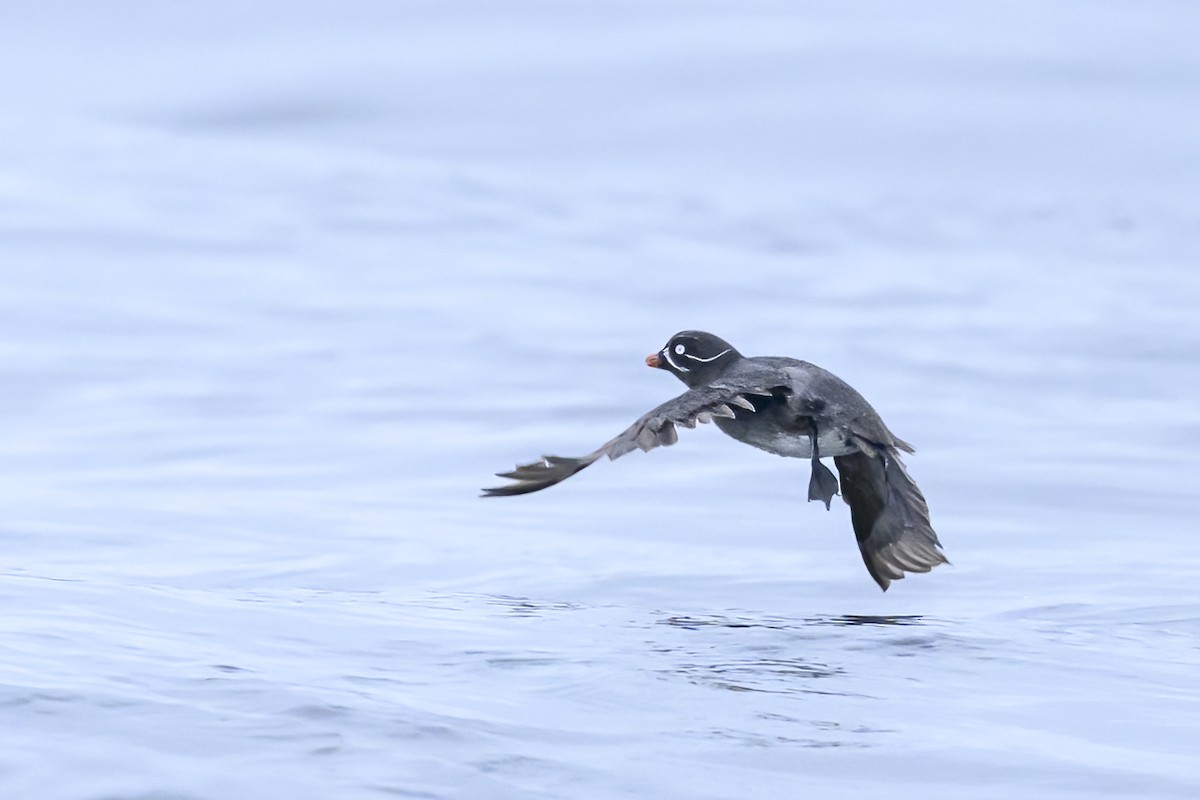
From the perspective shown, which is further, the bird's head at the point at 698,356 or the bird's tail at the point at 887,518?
the bird's head at the point at 698,356

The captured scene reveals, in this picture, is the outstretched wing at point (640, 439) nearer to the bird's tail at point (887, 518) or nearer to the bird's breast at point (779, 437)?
the bird's breast at point (779, 437)

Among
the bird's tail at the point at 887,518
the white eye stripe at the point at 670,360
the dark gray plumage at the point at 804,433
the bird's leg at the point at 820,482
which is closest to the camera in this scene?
the dark gray plumage at the point at 804,433

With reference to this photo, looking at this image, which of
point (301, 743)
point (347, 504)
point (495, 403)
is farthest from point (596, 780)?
point (495, 403)

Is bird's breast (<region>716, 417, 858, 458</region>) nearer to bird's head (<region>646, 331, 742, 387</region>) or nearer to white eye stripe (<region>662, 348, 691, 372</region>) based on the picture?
bird's head (<region>646, 331, 742, 387</region>)

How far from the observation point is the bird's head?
1126 cm

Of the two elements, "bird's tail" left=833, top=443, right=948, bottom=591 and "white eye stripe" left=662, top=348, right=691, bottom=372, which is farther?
"white eye stripe" left=662, top=348, right=691, bottom=372

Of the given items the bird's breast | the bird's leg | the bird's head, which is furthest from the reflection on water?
the bird's head

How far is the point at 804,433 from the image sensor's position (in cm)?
1058

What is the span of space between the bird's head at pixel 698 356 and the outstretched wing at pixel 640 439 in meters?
1.44

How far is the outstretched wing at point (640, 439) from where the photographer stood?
29.1 feet

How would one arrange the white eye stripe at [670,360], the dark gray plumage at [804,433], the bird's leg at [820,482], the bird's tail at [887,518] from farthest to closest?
the white eye stripe at [670,360] < the bird's tail at [887,518] < the bird's leg at [820,482] < the dark gray plumage at [804,433]

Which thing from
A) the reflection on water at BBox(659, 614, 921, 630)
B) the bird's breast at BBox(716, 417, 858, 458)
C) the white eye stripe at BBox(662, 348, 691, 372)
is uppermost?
the white eye stripe at BBox(662, 348, 691, 372)

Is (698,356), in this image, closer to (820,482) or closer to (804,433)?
(804,433)

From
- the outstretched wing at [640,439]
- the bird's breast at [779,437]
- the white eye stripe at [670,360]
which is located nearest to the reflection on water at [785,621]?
the bird's breast at [779,437]
